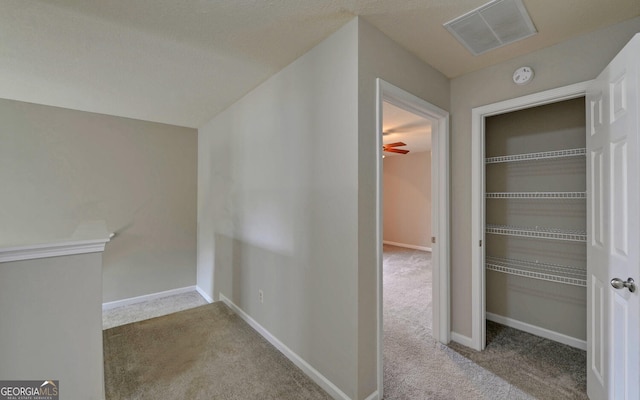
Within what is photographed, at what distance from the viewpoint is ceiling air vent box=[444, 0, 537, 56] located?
155 centimetres

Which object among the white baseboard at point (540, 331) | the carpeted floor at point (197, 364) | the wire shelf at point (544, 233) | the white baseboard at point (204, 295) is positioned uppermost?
the wire shelf at point (544, 233)

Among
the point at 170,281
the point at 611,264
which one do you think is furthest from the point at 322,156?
the point at 170,281

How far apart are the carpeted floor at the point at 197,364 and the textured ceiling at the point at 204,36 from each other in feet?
8.04

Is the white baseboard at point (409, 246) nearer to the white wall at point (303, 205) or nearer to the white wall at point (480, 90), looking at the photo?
the white wall at point (480, 90)

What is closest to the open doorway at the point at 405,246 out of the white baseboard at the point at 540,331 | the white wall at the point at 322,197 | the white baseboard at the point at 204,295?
the white wall at the point at 322,197

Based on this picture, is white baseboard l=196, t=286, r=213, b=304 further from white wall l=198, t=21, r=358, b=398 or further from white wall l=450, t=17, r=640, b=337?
white wall l=450, t=17, r=640, b=337

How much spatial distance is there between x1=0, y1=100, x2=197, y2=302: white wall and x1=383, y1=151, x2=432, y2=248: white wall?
16.7ft

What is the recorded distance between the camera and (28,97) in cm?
287

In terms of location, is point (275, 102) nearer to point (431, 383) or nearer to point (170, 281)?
point (431, 383)

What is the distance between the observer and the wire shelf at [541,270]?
2205mm

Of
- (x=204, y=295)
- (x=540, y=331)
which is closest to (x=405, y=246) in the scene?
(x=540, y=331)

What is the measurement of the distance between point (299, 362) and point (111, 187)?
3.40 meters

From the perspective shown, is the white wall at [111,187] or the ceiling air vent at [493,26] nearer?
the ceiling air vent at [493,26]

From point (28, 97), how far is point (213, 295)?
3116 mm
